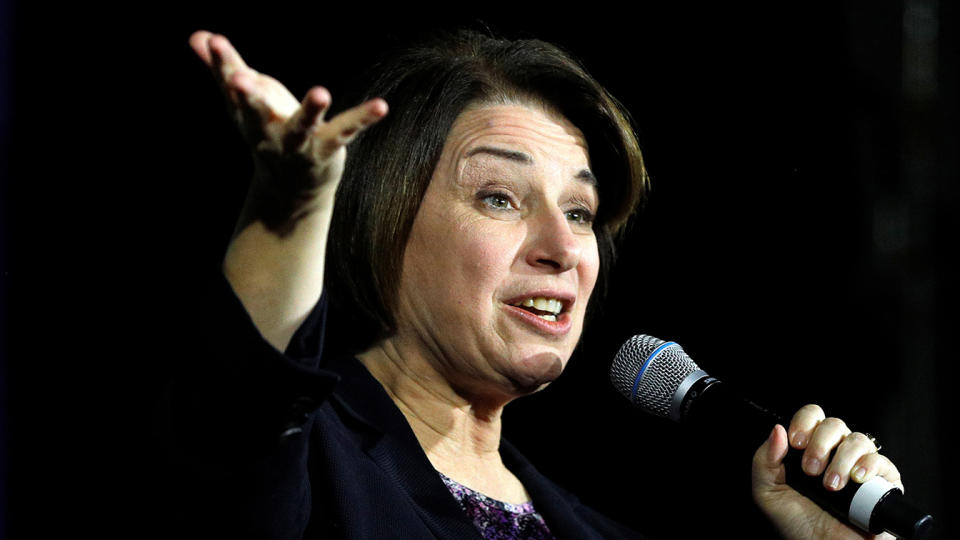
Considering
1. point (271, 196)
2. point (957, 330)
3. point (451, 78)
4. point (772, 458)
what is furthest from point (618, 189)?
point (271, 196)

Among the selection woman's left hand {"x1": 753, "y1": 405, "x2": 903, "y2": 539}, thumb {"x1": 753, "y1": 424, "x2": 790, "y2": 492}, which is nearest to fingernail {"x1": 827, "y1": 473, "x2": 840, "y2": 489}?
woman's left hand {"x1": 753, "y1": 405, "x2": 903, "y2": 539}

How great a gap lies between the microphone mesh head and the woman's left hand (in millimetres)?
172

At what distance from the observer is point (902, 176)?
219cm

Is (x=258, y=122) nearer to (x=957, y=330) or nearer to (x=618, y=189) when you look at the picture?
(x=618, y=189)

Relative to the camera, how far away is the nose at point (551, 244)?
168cm

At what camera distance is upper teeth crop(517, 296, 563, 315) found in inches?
66.7

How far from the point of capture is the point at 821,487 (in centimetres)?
144

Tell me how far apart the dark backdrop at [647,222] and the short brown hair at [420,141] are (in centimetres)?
17

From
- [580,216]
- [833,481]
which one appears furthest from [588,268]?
[833,481]

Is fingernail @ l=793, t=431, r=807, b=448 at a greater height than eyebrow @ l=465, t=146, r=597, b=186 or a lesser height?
lesser

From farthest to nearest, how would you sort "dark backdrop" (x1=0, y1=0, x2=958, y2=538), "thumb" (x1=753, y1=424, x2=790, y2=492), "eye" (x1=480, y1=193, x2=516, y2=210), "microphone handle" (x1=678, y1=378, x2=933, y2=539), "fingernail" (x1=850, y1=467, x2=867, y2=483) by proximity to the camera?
"eye" (x1=480, y1=193, x2=516, y2=210), "dark backdrop" (x1=0, y1=0, x2=958, y2=538), "thumb" (x1=753, y1=424, x2=790, y2=492), "fingernail" (x1=850, y1=467, x2=867, y2=483), "microphone handle" (x1=678, y1=378, x2=933, y2=539)

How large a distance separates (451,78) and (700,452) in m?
1.07

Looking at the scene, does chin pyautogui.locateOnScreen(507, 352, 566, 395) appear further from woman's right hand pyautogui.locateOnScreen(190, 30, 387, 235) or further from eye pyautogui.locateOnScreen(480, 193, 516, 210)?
woman's right hand pyautogui.locateOnScreen(190, 30, 387, 235)

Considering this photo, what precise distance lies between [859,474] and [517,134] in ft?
2.66
